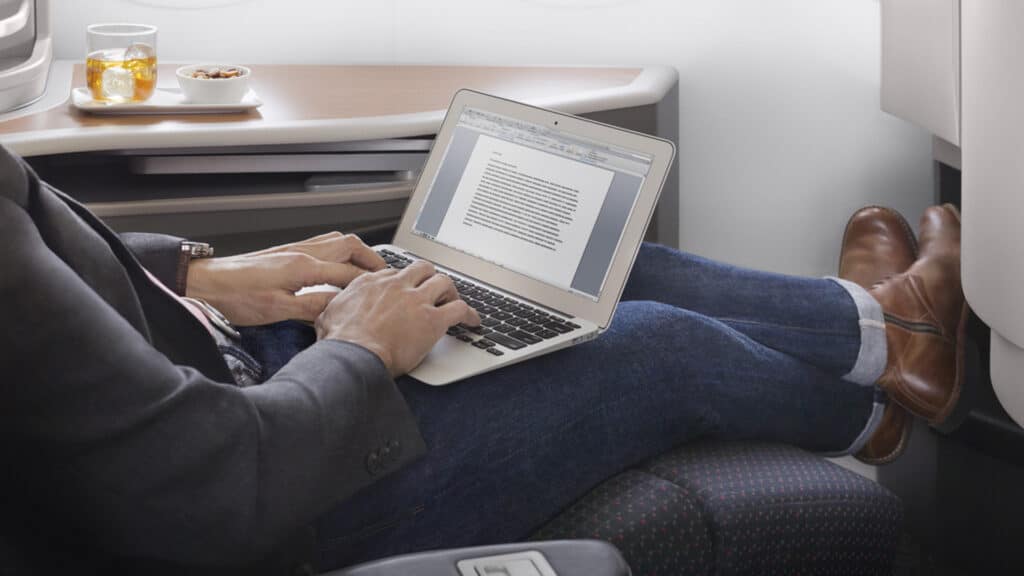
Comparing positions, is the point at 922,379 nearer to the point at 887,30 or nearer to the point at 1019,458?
the point at 1019,458

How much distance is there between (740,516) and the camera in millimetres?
1014

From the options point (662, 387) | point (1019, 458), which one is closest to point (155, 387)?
point (662, 387)

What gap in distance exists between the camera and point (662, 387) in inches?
43.1

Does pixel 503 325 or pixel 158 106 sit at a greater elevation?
pixel 158 106

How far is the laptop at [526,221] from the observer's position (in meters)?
1.08

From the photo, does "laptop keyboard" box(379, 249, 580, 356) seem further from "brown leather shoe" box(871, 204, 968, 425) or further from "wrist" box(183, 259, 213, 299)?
"brown leather shoe" box(871, 204, 968, 425)

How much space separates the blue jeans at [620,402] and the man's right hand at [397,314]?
55 mm

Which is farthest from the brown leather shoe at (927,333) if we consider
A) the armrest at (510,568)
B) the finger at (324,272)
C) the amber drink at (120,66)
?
the amber drink at (120,66)

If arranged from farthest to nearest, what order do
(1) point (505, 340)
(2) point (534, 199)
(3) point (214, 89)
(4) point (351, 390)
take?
(3) point (214, 89) → (2) point (534, 199) → (1) point (505, 340) → (4) point (351, 390)

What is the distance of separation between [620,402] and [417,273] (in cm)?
23

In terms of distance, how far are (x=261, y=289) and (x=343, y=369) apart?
10.7 inches

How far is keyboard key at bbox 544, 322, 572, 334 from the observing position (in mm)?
1074

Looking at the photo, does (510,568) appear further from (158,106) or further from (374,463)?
(158,106)

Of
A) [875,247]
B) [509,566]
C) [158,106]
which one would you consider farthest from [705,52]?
[509,566]
